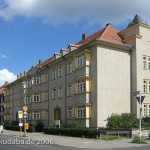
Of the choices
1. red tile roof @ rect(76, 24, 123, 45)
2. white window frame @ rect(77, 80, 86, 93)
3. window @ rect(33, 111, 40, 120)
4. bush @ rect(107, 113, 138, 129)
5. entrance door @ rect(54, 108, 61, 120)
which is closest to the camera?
bush @ rect(107, 113, 138, 129)

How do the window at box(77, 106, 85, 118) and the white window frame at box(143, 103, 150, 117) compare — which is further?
the white window frame at box(143, 103, 150, 117)

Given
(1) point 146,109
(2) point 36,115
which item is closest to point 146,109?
(1) point 146,109

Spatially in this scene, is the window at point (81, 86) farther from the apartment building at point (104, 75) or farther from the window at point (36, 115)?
the window at point (36, 115)

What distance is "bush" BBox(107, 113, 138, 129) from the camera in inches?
1228

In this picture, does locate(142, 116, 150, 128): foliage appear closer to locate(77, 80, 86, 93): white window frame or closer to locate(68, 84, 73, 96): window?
locate(77, 80, 86, 93): white window frame

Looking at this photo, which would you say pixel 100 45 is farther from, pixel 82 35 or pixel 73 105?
pixel 82 35

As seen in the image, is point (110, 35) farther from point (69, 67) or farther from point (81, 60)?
point (69, 67)

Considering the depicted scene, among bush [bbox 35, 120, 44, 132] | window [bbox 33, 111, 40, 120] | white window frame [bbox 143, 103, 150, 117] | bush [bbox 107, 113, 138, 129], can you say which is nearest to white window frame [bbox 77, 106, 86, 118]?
bush [bbox 107, 113, 138, 129]

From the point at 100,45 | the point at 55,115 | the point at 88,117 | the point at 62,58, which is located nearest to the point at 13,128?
the point at 55,115

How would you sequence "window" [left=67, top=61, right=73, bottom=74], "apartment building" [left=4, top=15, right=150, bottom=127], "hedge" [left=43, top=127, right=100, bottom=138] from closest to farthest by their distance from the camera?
1. "hedge" [left=43, top=127, right=100, bottom=138]
2. "apartment building" [left=4, top=15, right=150, bottom=127]
3. "window" [left=67, top=61, right=73, bottom=74]

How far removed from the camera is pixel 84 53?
3497 centimetres

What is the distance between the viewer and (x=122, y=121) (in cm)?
3195

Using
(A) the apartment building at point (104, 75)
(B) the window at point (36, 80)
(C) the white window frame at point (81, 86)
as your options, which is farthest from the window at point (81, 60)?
(B) the window at point (36, 80)

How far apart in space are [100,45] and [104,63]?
203cm
